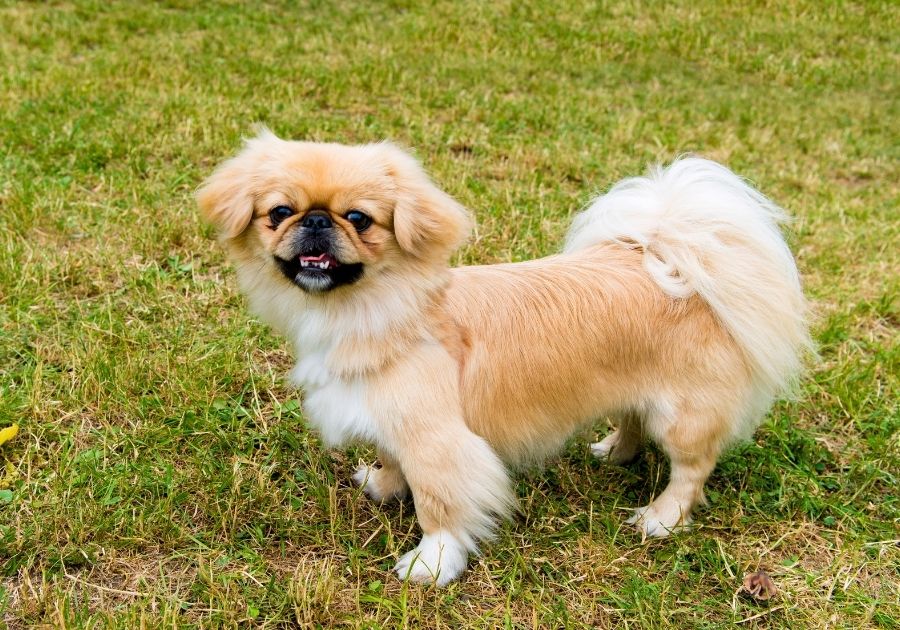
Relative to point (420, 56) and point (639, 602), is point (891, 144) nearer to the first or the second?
point (420, 56)

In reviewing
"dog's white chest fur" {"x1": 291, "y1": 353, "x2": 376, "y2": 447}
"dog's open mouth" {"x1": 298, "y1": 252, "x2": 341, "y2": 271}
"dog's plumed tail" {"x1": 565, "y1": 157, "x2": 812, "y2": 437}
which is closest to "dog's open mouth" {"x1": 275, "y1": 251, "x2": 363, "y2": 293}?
"dog's open mouth" {"x1": 298, "y1": 252, "x2": 341, "y2": 271}

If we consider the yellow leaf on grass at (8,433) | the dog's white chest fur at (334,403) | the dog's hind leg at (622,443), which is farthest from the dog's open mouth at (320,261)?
the yellow leaf on grass at (8,433)

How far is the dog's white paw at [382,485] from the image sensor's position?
279cm

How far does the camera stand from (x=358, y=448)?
303 cm

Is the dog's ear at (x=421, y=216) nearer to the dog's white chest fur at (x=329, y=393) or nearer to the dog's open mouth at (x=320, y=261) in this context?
the dog's open mouth at (x=320, y=261)

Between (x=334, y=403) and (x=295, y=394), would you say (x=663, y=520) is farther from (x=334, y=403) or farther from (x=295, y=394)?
(x=295, y=394)

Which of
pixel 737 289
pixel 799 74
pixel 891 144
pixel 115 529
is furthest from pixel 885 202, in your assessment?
pixel 115 529

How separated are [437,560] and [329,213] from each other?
3.79 ft

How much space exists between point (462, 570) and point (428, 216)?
117 cm

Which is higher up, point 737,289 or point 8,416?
point 737,289

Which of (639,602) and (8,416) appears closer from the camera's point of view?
(639,602)

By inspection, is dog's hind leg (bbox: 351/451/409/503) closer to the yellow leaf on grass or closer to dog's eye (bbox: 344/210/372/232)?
dog's eye (bbox: 344/210/372/232)

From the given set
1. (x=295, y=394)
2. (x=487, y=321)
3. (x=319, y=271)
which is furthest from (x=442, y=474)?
(x=295, y=394)

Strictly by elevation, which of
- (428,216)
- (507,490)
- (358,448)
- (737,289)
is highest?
(428,216)
